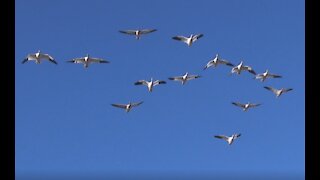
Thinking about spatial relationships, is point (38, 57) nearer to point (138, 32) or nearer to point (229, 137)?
point (138, 32)

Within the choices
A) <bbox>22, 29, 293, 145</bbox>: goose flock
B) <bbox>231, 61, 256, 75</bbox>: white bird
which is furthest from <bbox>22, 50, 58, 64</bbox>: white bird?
<bbox>231, 61, 256, 75</bbox>: white bird

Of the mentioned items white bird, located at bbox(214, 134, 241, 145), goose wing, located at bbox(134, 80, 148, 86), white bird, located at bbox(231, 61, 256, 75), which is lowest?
white bird, located at bbox(214, 134, 241, 145)

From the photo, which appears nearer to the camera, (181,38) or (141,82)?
(181,38)

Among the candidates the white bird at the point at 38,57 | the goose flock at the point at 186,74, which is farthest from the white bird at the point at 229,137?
the white bird at the point at 38,57

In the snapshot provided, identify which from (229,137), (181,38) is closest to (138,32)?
(181,38)

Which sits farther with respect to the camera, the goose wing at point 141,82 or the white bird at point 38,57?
the goose wing at point 141,82

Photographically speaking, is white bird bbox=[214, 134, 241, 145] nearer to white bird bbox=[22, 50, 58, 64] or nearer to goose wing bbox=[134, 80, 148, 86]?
goose wing bbox=[134, 80, 148, 86]

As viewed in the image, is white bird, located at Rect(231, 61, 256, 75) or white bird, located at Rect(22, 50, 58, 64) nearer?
white bird, located at Rect(22, 50, 58, 64)

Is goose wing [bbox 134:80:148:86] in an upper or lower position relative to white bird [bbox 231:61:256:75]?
lower

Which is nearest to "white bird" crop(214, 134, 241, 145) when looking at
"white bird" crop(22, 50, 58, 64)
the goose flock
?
the goose flock

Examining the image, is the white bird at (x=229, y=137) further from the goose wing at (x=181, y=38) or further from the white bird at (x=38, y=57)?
the white bird at (x=38, y=57)
